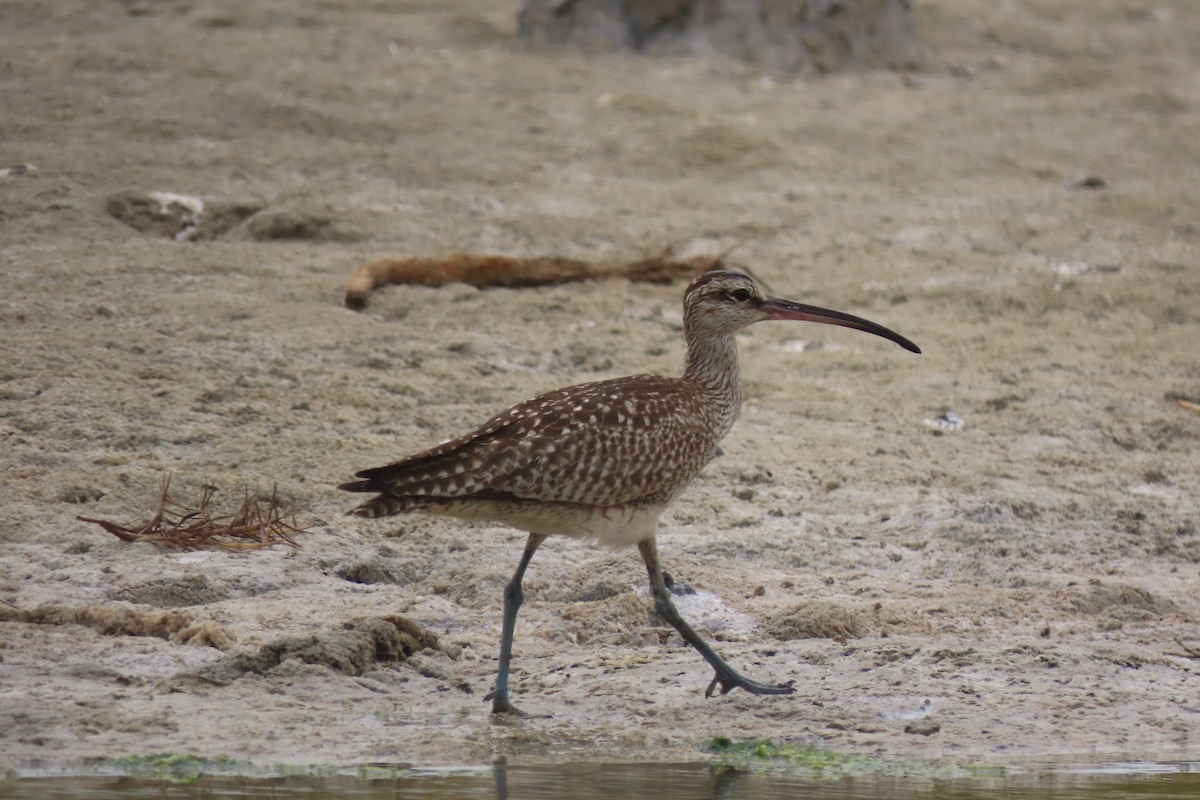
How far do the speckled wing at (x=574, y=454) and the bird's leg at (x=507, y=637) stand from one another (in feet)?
1.11

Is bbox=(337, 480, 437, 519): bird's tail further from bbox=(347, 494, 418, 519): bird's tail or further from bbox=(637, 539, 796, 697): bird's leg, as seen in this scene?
bbox=(637, 539, 796, 697): bird's leg

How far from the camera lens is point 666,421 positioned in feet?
20.9

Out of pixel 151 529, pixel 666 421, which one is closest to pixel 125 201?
pixel 151 529

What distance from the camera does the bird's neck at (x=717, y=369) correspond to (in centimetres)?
694

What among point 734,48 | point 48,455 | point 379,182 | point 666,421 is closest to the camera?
point 666,421

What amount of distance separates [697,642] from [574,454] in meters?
0.83

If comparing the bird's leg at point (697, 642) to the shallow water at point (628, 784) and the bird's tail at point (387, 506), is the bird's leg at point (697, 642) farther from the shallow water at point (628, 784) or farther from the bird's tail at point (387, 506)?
the bird's tail at point (387, 506)

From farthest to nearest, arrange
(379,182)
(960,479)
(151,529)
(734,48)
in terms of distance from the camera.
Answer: (734,48) → (379,182) → (960,479) → (151,529)

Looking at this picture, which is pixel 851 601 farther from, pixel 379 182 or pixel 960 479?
pixel 379 182

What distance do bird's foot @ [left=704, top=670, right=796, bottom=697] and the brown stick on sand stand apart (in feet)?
13.6

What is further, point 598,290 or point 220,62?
point 220,62

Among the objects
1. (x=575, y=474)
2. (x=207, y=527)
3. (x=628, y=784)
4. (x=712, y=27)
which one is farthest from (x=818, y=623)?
(x=712, y=27)

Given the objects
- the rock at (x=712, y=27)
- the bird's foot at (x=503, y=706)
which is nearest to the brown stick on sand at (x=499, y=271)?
the bird's foot at (x=503, y=706)

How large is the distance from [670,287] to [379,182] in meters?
2.43
